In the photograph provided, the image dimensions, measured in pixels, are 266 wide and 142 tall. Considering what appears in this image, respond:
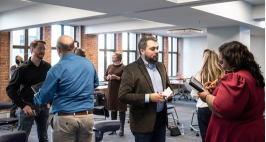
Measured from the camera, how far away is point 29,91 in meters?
3.43

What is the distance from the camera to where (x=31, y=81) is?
11.3ft

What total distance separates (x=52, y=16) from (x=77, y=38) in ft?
13.3

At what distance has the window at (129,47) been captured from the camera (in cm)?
1223

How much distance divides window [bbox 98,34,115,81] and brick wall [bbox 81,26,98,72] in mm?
403

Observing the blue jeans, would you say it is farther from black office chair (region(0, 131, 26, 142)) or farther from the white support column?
the white support column

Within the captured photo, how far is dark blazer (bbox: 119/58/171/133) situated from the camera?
2654 mm

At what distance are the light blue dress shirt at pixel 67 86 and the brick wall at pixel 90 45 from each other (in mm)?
7677

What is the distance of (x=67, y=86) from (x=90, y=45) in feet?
26.1

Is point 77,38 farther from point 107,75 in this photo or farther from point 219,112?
point 219,112

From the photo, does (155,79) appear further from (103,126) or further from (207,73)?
(103,126)

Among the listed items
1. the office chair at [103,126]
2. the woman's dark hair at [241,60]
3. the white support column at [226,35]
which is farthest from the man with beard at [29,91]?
the white support column at [226,35]

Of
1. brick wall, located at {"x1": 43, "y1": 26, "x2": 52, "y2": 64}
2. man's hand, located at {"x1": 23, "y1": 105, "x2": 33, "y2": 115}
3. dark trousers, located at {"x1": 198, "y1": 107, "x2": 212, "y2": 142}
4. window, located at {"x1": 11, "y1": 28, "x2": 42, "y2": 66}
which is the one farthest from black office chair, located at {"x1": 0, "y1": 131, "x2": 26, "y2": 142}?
brick wall, located at {"x1": 43, "y1": 26, "x2": 52, "y2": 64}

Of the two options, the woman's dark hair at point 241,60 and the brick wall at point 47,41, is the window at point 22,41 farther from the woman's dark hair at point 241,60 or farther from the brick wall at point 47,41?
the woman's dark hair at point 241,60

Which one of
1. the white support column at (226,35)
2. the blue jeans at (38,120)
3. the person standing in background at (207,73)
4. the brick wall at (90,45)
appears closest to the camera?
the blue jeans at (38,120)
